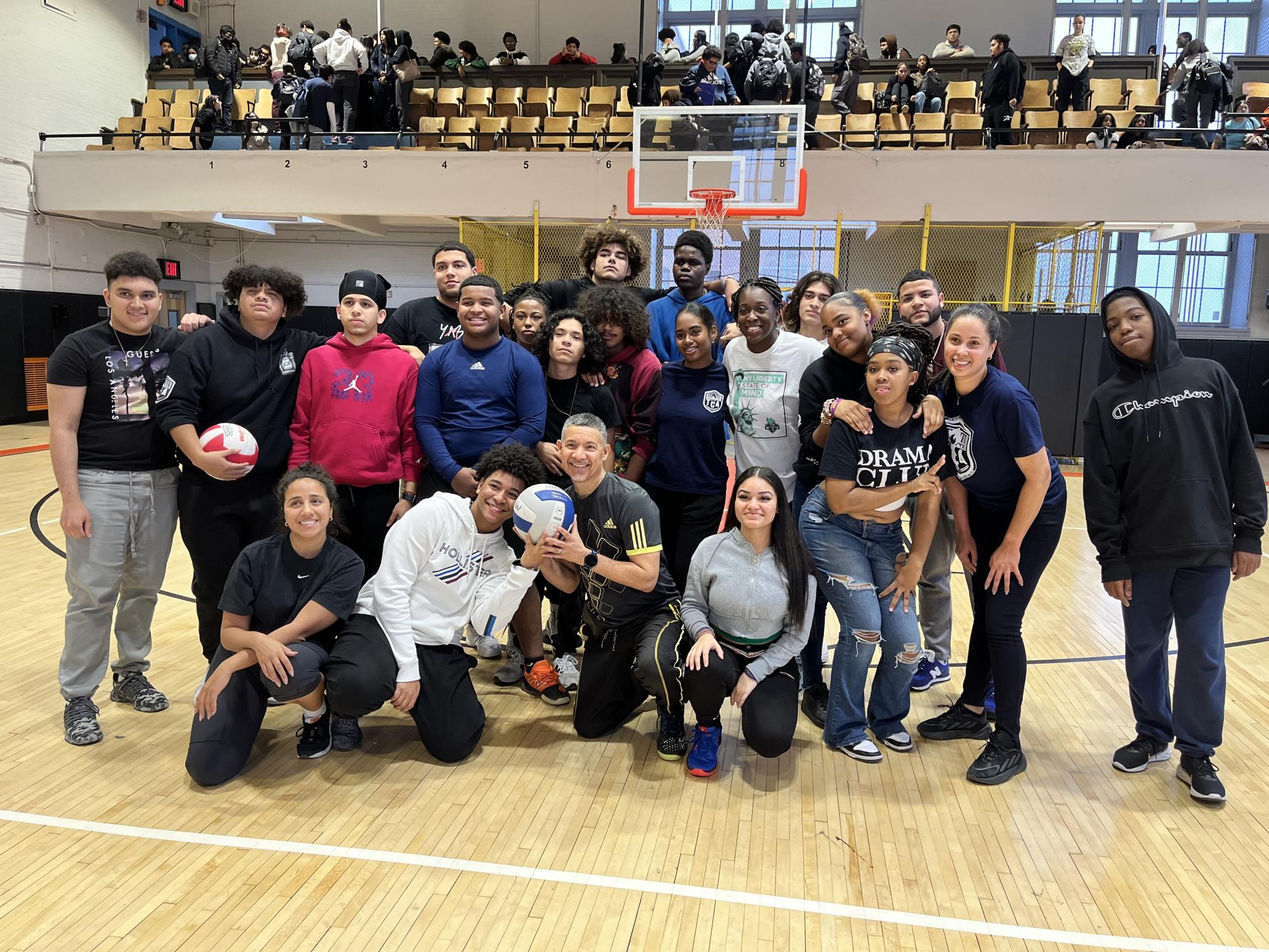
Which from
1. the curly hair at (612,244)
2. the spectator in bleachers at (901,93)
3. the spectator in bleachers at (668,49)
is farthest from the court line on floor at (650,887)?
the spectator in bleachers at (668,49)

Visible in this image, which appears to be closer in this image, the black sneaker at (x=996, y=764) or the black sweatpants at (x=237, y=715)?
the black sweatpants at (x=237, y=715)

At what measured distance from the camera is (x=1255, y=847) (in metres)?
2.92

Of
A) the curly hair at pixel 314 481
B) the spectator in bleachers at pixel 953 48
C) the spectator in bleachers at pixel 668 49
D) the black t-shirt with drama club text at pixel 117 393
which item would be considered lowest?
the curly hair at pixel 314 481

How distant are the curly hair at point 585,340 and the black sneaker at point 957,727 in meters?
2.12

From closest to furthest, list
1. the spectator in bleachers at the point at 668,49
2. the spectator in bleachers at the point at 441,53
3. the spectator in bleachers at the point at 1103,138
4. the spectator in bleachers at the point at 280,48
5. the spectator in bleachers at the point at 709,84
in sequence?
the spectator in bleachers at the point at 1103,138 → the spectator in bleachers at the point at 709,84 → the spectator in bleachers at the point at 668,49 → the spectator in bleachers at the point at 280,48 → the spectator in bleachers at the point at 441,53

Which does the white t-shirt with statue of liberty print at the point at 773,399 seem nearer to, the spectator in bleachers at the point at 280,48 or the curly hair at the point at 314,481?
the curly hair at the point at 314,481

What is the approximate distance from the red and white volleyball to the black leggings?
2.93 m

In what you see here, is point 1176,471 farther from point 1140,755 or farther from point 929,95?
point 929,95

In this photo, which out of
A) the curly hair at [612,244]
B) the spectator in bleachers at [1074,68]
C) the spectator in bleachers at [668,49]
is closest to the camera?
the curly hair at [612,244]

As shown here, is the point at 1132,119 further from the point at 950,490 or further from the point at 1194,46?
the point at 950,490

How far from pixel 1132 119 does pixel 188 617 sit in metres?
14.1

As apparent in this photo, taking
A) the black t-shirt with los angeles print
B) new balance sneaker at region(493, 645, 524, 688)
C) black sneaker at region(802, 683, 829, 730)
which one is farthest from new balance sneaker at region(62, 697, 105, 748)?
black sneaker at region(802, 683, 829, 730)

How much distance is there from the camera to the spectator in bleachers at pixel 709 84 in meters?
12.3

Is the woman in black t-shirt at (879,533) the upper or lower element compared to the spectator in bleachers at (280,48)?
lower
